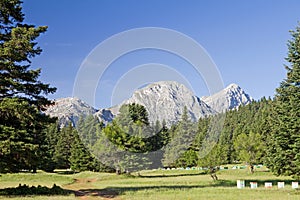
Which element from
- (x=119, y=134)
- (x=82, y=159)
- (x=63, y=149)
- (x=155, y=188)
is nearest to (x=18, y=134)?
(x=155, y=188)

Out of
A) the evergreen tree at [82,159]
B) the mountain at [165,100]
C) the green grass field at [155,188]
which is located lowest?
the green grass field at [155,188]

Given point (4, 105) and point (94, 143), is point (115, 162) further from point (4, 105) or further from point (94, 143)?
point (4, 105)

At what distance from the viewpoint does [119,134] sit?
53812mm

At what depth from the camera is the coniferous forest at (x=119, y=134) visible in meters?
23.2

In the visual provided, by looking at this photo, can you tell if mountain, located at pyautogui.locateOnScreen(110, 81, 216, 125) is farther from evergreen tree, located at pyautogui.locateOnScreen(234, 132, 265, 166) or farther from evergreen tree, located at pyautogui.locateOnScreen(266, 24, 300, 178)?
evergreen tree, located at pyautogui.locateOnScreen(266, 24, 300, 178)

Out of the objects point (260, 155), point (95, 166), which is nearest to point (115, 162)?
point (95, 166)

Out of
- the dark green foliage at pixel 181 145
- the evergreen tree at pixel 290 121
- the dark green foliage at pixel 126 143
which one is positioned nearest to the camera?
the evergreen tree at pixel 290 121

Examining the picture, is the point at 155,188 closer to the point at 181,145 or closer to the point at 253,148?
the point at 253,148

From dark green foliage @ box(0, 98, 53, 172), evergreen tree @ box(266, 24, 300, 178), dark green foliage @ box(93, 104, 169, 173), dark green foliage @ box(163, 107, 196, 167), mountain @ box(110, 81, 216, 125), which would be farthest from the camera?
dark green foliage @ box(163, 107, 196, 167)

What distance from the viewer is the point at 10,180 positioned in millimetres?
47188

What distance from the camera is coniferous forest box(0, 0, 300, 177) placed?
23.2 m

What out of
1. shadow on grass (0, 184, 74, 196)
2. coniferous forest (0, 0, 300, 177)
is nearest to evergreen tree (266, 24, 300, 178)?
coniferous forest (0, 0, 300, 177)

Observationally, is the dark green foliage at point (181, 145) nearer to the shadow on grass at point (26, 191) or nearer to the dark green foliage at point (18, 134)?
the shadow on grass at point (26, 191)

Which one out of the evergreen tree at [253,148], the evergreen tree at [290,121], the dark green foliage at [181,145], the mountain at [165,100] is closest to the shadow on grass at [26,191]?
the evergreen tree at [290,121]
